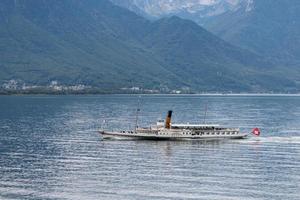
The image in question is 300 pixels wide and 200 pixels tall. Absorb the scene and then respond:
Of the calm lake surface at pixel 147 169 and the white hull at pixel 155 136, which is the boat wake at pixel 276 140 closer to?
the calm lake surface at pixel 147 169

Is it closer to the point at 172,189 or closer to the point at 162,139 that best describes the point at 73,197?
the point at 172,189

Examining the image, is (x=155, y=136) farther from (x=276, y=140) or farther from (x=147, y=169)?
(x=147, y=169)

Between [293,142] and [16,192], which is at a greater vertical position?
[293,142]

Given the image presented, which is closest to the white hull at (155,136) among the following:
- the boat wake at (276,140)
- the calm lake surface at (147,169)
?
the calm lake surface at (147,169)

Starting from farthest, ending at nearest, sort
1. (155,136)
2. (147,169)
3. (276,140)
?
(155,136) < (276,140) < (147,169)

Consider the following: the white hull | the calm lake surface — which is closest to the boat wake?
the calm lake surface

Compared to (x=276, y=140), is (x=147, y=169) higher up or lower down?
lower down

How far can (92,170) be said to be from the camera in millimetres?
134125

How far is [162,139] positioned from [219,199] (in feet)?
Result: 284

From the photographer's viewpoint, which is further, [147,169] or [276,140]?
[276,140]

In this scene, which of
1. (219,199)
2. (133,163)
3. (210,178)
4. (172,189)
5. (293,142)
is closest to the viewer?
(219,199)

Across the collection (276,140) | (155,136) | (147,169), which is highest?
(276,140)

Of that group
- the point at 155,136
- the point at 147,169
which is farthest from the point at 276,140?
the point at 147,169

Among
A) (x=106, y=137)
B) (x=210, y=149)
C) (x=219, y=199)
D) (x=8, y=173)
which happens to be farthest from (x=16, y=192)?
(x=106, y=137)
